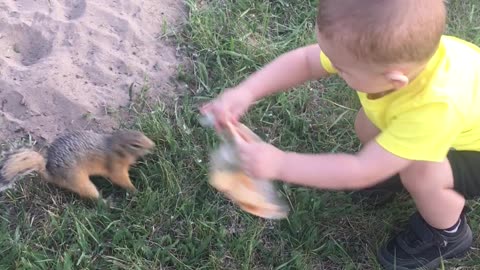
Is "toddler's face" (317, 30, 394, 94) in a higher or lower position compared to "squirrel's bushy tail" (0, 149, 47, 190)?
higher

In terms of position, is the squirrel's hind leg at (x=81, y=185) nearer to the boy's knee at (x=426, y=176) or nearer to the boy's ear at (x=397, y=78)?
the boy's knee at (x=426, y=176)

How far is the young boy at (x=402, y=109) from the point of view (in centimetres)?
177

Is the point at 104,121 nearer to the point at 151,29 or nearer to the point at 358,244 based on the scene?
the point at 151,29

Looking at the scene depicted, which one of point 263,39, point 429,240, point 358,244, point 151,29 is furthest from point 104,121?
point 429,240

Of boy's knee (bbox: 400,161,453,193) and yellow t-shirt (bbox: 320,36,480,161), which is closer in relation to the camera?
yellow t-shirt (bbox: 320,36,480,161)

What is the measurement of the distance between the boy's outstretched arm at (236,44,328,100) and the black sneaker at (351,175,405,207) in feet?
1.77

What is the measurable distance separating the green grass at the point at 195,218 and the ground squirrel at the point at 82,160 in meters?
0.08

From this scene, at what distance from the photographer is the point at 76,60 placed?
3158 millimetres

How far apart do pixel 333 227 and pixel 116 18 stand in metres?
1.43

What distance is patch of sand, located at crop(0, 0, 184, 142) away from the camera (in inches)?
117

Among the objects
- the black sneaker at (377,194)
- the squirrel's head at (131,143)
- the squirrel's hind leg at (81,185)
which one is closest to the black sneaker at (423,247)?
the black sneaker at (377,194)

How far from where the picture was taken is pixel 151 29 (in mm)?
3357

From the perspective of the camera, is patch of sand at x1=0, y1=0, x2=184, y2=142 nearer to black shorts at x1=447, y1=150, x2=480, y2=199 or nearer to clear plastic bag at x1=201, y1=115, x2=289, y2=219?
clear plastic bag at x1=201, y1=115, x2=289, y2=219

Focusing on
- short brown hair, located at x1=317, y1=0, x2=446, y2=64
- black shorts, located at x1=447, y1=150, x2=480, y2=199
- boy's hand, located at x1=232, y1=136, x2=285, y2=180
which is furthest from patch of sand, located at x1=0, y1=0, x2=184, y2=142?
short brown hair, located at x1=317, y1=0, x2=446, y2=64
